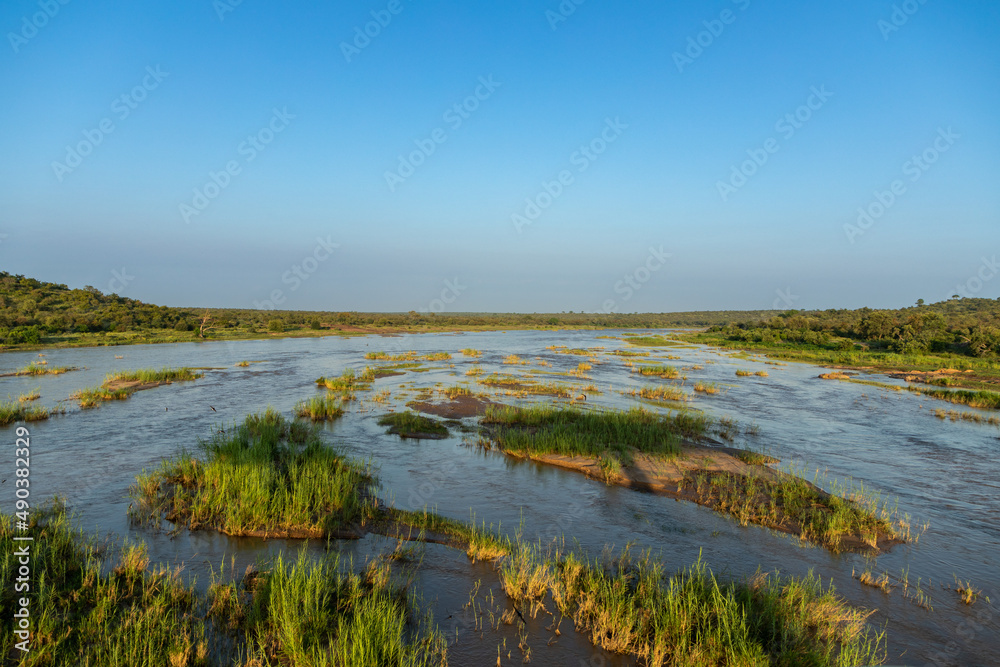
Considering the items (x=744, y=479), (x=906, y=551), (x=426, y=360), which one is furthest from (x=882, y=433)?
(x=426, y=360)

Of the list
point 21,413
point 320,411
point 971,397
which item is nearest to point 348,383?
point 320,411

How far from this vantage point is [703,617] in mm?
5613

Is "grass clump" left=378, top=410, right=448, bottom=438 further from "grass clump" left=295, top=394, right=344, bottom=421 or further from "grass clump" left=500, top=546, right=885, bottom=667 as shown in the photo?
"grass clump" left=500, top=546, right=885, bottom=667

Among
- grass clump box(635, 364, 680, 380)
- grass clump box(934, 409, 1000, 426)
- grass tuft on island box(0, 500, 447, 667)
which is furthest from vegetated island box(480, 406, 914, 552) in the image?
grass clump box(635, 364, 680, 380)

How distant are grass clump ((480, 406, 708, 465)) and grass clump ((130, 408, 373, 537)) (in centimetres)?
519

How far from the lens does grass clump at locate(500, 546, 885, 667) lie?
5.17 metres

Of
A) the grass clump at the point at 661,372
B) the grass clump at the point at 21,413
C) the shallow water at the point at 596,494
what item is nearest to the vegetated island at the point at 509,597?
the shallow water at the point at 596,494

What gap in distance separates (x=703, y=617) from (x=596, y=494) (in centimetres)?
573

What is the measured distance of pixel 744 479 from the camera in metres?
11.6

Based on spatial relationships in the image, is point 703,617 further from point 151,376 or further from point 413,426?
point 151,376

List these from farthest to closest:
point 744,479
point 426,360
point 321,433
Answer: point 426,360, point 321,433, point 744,479

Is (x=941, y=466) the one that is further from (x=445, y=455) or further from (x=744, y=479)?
(x=445, y=455)

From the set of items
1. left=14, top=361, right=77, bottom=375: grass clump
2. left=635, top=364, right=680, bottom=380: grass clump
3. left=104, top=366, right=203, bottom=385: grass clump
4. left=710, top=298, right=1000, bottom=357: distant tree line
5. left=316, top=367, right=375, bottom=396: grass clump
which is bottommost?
left=635, top=364, right=680, bottom=380: grass clump

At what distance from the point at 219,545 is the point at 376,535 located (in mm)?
2639
